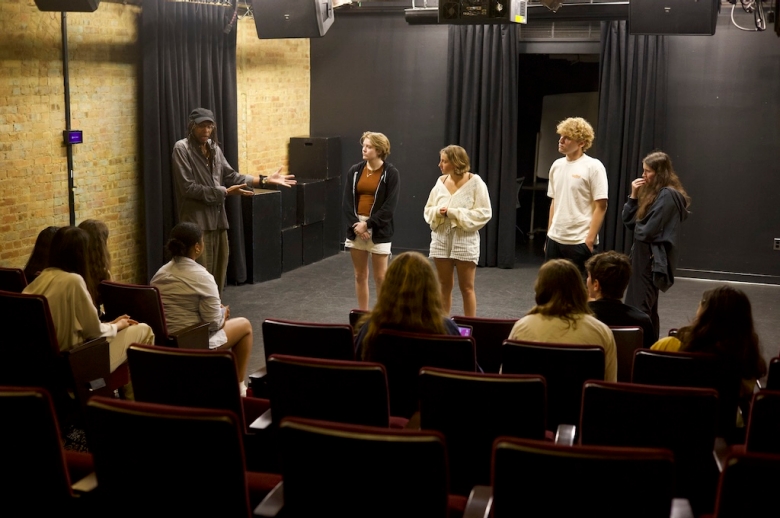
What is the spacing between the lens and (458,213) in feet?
20.9

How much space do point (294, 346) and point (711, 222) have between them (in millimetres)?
6297

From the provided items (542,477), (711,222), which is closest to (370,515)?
(542,477)

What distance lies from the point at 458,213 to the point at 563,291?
2595 millimetres

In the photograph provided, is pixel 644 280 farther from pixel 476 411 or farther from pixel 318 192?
pixel 318 192

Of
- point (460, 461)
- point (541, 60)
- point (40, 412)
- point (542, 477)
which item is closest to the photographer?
point (542, 477)

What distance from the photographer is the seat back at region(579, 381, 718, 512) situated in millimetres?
2916

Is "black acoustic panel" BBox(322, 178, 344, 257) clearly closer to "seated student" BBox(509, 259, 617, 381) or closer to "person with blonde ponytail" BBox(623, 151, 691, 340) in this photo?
"person with blonde ponytail" BBox(623, 151, 691, 340)

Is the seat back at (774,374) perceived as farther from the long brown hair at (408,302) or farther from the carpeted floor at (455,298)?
the carpeted floor at (455,298)

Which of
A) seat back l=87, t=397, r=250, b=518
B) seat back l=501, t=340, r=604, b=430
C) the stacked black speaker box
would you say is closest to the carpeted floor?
the stacked black speaker box

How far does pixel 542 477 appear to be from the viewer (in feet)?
7.48

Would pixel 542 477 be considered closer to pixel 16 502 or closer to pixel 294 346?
pixel 16 502

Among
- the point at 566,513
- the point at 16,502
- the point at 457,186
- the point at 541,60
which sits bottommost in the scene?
the point at 16,502

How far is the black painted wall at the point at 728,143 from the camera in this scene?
342 inches

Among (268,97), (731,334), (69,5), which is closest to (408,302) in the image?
(731,334)
